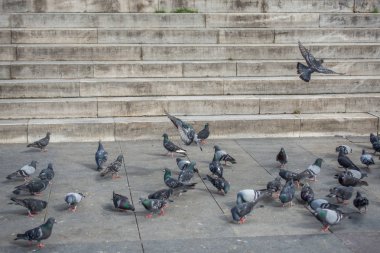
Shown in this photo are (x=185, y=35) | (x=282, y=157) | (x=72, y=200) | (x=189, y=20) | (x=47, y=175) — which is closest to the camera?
(x=72, y=200)

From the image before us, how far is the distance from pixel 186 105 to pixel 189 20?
12.1 feet

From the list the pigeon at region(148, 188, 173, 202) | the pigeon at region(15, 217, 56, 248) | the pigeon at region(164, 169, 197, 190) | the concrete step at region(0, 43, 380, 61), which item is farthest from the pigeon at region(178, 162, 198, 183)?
the concrete step at region(0, 43, 380, 61)

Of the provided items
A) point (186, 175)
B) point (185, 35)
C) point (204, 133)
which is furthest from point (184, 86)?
point (186, 175)

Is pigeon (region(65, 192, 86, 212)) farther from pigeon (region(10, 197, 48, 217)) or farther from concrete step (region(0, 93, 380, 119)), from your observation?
concrete step (region(0, 93, 380, 119))

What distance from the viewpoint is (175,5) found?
17.2m

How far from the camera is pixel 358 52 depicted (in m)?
16.0

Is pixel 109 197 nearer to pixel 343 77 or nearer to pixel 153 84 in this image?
pixel 153 84

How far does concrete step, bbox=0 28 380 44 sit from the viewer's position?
15.6m

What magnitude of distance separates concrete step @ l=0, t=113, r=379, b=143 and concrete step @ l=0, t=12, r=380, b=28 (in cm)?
389

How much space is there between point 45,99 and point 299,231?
7.15 m

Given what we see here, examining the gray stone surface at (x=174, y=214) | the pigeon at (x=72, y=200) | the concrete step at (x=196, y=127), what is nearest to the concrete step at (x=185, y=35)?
the concrete step at (x=196, y=127)

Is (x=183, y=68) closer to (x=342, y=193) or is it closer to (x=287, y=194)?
(x=287, y=194)

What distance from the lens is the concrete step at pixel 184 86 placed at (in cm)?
1365

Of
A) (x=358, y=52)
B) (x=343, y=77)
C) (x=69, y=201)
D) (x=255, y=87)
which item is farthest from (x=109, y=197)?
(x=358, y=52)
